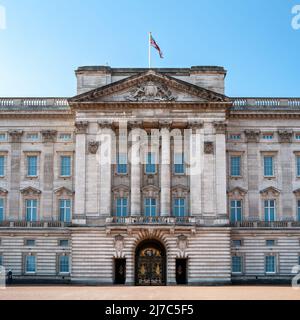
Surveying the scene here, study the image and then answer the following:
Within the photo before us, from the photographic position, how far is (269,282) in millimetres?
54219

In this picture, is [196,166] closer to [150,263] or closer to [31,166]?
[150,263]

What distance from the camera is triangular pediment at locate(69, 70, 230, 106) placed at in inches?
2112

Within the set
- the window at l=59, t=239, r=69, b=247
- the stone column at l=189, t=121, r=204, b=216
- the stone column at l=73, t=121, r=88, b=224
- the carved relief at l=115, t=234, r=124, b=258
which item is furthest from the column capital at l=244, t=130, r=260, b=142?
the window at l=59, t=239, r=69, b=247

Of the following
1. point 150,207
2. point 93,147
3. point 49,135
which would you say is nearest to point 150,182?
point 150,207

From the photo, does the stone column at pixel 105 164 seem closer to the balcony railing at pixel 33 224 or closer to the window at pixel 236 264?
the balcony railing at pixel 33 224

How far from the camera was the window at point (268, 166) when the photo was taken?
56719mm

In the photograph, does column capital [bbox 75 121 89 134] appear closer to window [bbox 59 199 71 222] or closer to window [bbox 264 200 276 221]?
window [bbox 59 199 71 222]

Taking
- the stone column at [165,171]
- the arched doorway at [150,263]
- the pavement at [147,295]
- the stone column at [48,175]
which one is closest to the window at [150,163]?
the stone column at [165,171]

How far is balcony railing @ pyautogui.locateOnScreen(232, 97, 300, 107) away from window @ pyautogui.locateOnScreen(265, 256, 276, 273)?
1468 centimetres

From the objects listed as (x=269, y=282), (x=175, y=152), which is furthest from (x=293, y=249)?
(x=175, y=152)

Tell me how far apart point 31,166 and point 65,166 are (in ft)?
10.8

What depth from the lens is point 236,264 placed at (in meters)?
55.1

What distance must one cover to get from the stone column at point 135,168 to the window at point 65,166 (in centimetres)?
679
